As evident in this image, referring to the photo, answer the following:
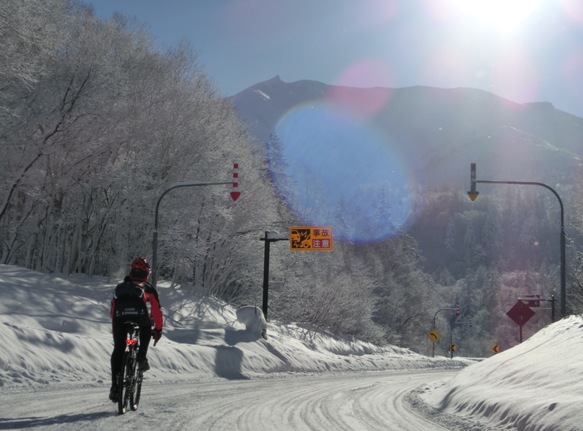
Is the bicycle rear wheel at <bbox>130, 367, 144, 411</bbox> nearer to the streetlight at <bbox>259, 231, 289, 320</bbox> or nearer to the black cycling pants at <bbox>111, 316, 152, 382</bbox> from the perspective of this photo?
the black cycling pants at <bbox>111, 316, 152, 382</bbox>

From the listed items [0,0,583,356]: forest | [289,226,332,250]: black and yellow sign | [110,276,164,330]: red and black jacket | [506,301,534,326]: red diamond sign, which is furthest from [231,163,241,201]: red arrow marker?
[110,276,164,330]: red and black jacket

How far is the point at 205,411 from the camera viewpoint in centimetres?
1059

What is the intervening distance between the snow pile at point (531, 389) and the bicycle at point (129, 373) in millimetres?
5112

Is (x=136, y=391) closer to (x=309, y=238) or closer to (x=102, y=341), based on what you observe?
(x=102, y=341)

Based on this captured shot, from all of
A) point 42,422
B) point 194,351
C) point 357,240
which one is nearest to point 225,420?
point 42,422

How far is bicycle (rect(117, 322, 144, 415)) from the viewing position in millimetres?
8805

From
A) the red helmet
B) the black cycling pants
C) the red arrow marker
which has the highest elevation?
the red arrow marker

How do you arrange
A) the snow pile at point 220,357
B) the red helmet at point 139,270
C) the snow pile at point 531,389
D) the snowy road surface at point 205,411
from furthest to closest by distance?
1. the snow pile at point 220,357
2. the red helmet at point 139,270
3. the snowy road surface at point 205,411
4. the snow pile at point 531,389

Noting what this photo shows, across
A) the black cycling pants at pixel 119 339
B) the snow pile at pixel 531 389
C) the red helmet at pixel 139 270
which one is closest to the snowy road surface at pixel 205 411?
the black cycling pants at pixel 119 339

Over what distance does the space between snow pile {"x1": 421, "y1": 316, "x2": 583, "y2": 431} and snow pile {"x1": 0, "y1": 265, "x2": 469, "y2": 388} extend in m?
8.01

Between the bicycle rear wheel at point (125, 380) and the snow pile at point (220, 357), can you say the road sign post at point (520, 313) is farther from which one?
the bicycle rear wheel at point (125, 380)

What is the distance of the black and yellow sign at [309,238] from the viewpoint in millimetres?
31109

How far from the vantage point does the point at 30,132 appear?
89.0ft

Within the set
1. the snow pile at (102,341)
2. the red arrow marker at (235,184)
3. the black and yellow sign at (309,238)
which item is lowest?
the snow pile at (102,341)
